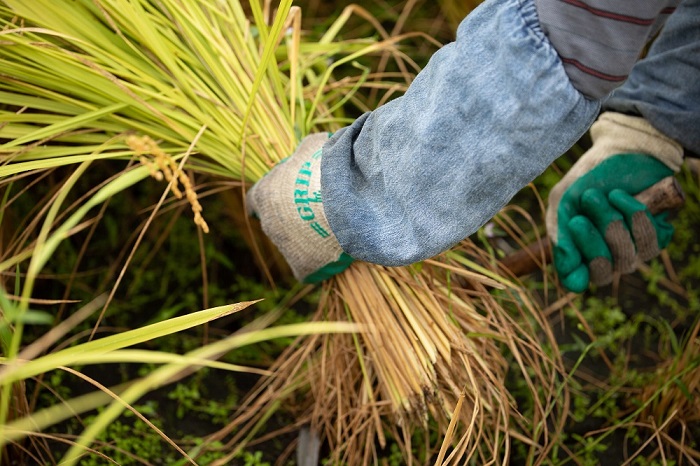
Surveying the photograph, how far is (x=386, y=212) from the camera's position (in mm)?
910

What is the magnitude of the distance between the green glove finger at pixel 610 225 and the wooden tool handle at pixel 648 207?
70 millimetres

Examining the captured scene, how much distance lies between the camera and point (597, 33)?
2.37 feet

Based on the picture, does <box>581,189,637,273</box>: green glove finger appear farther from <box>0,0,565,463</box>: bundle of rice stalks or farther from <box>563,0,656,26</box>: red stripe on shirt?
<box>563,0,656,26</box>: red stripe on shirt

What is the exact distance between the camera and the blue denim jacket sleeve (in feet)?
2.46

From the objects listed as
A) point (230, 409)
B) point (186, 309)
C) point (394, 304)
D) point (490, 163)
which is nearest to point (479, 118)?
point (490, 163)

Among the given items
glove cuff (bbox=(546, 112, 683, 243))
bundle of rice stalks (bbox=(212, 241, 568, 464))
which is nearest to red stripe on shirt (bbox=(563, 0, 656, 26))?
bundle of rice stalks (bbox=(212, 241, 568, 464))

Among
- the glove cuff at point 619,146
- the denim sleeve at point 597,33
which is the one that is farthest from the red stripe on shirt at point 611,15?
the glove cuff at point 619,146

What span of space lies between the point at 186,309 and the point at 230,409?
32cm

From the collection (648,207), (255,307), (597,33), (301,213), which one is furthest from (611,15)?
→ (255,307)

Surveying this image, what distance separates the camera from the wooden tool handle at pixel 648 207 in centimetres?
122

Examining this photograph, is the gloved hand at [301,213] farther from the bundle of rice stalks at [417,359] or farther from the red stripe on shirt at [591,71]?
the red stripe on shirt at [591,71]

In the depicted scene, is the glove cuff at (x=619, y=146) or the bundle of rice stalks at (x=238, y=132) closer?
the bundle of rice stalks at (x=238, y=132)

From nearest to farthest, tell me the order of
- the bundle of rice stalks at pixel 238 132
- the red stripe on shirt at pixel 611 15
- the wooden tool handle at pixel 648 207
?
the red stripe on shirt at pixel 611 15 < the bundle of rice stalks at pixel 238 132 < the wooden tool handle at pixel 648 207

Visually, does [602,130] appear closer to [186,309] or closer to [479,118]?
[479,118]
